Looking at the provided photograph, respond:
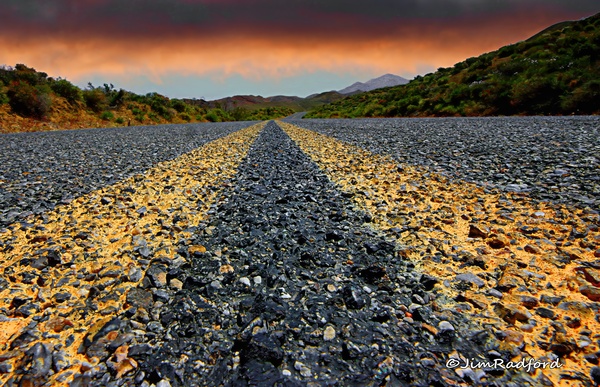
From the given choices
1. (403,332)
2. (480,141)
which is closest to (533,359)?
(403,332)

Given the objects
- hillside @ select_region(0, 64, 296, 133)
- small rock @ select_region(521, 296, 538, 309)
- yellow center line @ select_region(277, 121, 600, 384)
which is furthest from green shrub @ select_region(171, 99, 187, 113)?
small rock @ select_region(521, 296, 538, 309)

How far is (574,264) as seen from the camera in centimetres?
→ 202

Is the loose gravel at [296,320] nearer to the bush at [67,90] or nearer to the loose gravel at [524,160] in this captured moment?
the loose gravel at [524,160]

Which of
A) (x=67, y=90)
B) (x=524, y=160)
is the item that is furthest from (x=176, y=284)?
(x=67, y=90)

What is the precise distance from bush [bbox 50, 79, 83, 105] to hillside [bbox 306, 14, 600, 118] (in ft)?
96.7

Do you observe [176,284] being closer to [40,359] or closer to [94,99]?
[40,359]

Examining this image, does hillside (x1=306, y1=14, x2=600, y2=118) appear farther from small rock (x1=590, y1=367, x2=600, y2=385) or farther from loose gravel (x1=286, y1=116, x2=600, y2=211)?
small rock (x1=590, y1=367, x2=600, y2=385)

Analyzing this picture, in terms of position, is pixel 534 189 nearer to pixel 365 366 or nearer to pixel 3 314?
pixel 365 366

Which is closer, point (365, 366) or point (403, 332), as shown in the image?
point (365, 366)

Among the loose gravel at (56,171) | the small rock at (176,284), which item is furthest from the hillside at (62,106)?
the small rock at (176,284)

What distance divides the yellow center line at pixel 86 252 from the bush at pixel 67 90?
25.3 metres

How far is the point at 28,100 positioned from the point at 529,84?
105 feet

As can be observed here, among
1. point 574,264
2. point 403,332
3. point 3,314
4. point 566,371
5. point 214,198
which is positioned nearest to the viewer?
point 566,371

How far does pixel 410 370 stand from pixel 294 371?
20.6 inches
